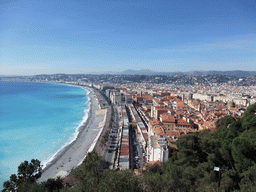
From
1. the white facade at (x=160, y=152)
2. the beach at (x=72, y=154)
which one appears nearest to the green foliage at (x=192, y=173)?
the white facade at (x=160, y=152)

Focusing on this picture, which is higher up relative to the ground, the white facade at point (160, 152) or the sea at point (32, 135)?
the white facade at point (160, 152)

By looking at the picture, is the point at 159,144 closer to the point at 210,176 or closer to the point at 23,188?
the point at 210,176

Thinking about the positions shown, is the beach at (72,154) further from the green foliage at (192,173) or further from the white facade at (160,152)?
the white facade at (160,152)

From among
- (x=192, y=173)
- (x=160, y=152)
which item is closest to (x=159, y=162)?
(x=160, y=152)

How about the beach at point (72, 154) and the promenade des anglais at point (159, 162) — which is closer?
the promenade des anglais at point (159, 162)

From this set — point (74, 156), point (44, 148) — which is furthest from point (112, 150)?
point (44, 148)

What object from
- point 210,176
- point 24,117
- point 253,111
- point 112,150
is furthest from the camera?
point 24,117

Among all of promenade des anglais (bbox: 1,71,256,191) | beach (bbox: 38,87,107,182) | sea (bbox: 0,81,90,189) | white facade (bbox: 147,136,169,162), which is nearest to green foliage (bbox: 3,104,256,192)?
promenade des anglais (bbox: 1,71,256,191)

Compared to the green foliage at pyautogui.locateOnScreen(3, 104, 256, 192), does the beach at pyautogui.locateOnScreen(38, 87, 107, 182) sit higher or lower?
lower

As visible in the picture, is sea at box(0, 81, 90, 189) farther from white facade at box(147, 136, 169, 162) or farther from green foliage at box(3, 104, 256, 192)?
white facade at box(147, 136, 169, 162)

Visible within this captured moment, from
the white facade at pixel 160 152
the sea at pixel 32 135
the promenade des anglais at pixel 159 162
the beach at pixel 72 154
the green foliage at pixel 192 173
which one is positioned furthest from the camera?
the sea at pixel 32 135

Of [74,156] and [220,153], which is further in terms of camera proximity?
[74,156]
